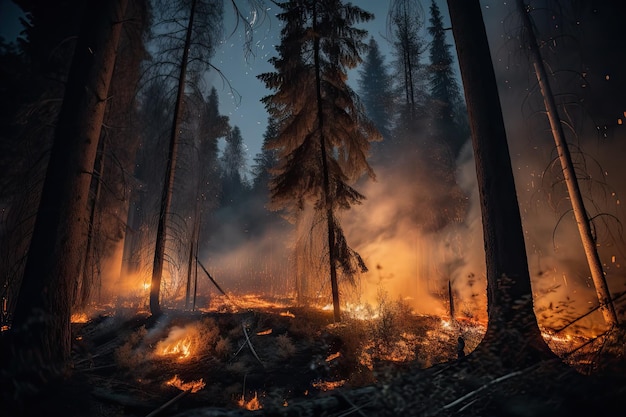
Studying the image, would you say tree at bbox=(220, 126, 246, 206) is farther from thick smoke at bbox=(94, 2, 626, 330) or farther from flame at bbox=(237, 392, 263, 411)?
flame at bbox=(237, 392, 263, 411)

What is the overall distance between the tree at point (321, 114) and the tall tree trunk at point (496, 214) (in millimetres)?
4168

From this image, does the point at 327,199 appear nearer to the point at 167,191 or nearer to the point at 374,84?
the point at 167,191

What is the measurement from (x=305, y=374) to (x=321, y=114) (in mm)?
7554

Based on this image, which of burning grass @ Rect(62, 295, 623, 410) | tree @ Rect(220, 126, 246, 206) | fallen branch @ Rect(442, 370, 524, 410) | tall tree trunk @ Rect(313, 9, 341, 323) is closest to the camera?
fallen branch @ Rect(442, 370, 524, 410)

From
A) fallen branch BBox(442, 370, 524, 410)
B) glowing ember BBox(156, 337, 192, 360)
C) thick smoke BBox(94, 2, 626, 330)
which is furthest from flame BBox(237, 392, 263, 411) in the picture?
thick smoke BBox(94, 2, 626, 330)

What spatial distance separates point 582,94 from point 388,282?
13.6m

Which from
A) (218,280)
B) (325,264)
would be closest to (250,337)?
(325,264)

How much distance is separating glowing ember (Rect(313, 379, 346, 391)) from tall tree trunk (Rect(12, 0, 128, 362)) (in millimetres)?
4403

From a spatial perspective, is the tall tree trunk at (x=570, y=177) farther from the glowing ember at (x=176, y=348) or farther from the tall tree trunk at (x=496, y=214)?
the glowing ember at (x=176, y=348)

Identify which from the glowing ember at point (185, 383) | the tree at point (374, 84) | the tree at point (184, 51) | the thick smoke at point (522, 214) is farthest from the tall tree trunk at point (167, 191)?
the tree at point (374, 84)

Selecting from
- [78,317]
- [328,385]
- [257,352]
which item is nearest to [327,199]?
[257,352]

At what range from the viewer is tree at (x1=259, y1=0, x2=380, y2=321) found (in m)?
8.88

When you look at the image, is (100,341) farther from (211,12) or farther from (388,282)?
(388,282)

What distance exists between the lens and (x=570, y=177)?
8094 mm
